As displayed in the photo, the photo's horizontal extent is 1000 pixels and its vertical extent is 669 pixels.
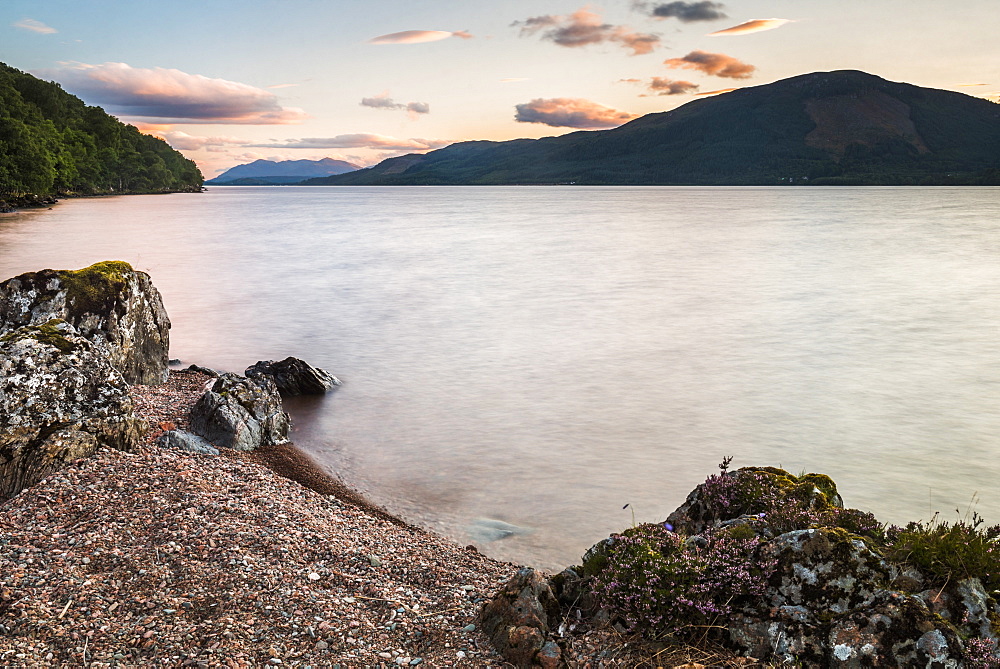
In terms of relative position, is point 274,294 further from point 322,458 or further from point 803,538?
point 803,538

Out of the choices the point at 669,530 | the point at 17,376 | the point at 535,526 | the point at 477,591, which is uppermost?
the point at 17,376

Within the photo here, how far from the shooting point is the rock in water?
13539 mm

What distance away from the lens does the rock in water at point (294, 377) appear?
13539 mm

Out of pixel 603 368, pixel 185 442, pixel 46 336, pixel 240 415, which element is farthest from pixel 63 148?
pixel 185 442

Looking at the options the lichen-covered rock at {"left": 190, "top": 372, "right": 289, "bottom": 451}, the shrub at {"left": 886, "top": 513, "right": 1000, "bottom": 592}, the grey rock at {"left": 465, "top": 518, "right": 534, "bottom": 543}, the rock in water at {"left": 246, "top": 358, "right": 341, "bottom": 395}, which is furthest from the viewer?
the rock in water at {"left": 246, "top": 358, "right": 341, "bottom": 395}

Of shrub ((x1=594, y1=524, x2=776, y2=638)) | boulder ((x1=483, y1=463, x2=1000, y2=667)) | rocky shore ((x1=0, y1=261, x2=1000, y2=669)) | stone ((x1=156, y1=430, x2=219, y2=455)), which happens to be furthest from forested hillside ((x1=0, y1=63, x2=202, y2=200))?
shrub ((x1=594, y1=524, x2=776, y2=638))

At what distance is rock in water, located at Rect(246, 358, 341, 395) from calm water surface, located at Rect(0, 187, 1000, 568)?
0.41 m

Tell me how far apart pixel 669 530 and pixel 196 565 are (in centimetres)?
391

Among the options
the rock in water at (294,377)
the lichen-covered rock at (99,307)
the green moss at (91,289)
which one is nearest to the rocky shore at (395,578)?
the lichen-covered rock at (99,307)

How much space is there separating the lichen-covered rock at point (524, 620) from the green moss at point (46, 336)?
6166 mm

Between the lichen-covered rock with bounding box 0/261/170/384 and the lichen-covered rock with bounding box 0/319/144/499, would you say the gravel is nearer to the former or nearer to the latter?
the lichen-covered rock with bounding box 0/319/144/499

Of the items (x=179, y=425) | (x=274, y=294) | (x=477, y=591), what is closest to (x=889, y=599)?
(x=477, y=591)

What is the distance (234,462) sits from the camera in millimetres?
8570

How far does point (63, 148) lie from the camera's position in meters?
115
